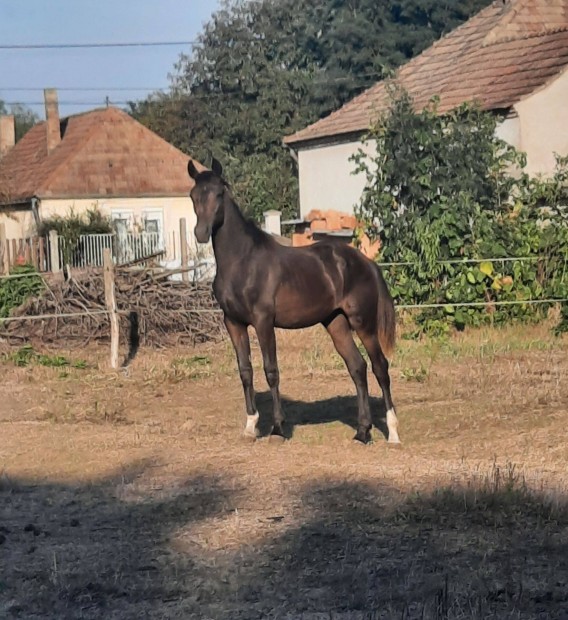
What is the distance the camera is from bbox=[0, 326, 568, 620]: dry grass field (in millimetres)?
5234

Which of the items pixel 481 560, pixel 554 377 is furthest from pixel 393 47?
pixel 481 560

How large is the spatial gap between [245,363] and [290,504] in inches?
125

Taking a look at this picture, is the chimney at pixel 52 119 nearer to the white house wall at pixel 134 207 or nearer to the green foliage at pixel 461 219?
the white house wall at pixel 134 207

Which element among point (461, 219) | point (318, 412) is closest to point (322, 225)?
point (461, 219)

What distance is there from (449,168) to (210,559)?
13.8 metres

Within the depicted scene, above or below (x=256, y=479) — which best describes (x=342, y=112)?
above

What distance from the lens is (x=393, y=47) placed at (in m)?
49.2

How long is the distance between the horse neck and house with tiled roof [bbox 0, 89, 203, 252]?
26688 mm

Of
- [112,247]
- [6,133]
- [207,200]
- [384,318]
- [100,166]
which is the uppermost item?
[6,133]

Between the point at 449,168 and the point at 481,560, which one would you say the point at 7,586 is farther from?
the point at 449,168

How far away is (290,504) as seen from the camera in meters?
7.05

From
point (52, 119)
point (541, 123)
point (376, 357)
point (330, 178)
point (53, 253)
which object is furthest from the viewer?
point (52, 119)

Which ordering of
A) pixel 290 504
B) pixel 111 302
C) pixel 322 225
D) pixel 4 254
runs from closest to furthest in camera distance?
1. pixel 290 504
2. pixel 111 302
3. pixel 4 254
4. pixel 322 225

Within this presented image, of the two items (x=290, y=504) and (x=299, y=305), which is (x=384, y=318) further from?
(x=290, y=504)
